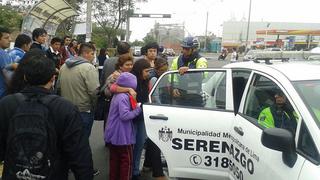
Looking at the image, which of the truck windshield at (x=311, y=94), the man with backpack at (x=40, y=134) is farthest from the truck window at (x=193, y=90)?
the man with backpack at (x=40, y=134)

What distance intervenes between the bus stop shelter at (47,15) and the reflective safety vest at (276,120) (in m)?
7.28

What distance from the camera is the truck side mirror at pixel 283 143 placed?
2.66 m

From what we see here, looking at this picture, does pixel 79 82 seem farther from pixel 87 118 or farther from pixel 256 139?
pixel 256 139

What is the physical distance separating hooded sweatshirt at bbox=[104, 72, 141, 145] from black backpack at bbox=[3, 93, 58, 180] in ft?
6.34

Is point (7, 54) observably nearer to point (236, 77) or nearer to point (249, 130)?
point (236, 77)

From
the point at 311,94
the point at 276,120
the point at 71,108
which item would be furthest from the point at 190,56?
the point at 71,108

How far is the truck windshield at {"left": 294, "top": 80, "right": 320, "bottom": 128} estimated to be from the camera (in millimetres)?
2797

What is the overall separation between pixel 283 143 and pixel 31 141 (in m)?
1.58

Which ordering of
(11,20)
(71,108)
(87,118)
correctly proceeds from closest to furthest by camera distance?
(71,108) → (87,118) → (11,20)

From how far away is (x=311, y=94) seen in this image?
2982 mm

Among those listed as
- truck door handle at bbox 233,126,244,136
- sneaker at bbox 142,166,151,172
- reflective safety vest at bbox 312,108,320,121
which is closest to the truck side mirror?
reflective safety vest at bbox 312,108,320,121

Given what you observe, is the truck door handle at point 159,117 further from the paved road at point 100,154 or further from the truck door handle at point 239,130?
the paved road at point 100,154

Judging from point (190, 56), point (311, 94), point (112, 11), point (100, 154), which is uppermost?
point (112, 11)

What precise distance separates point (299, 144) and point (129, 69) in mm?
2511
